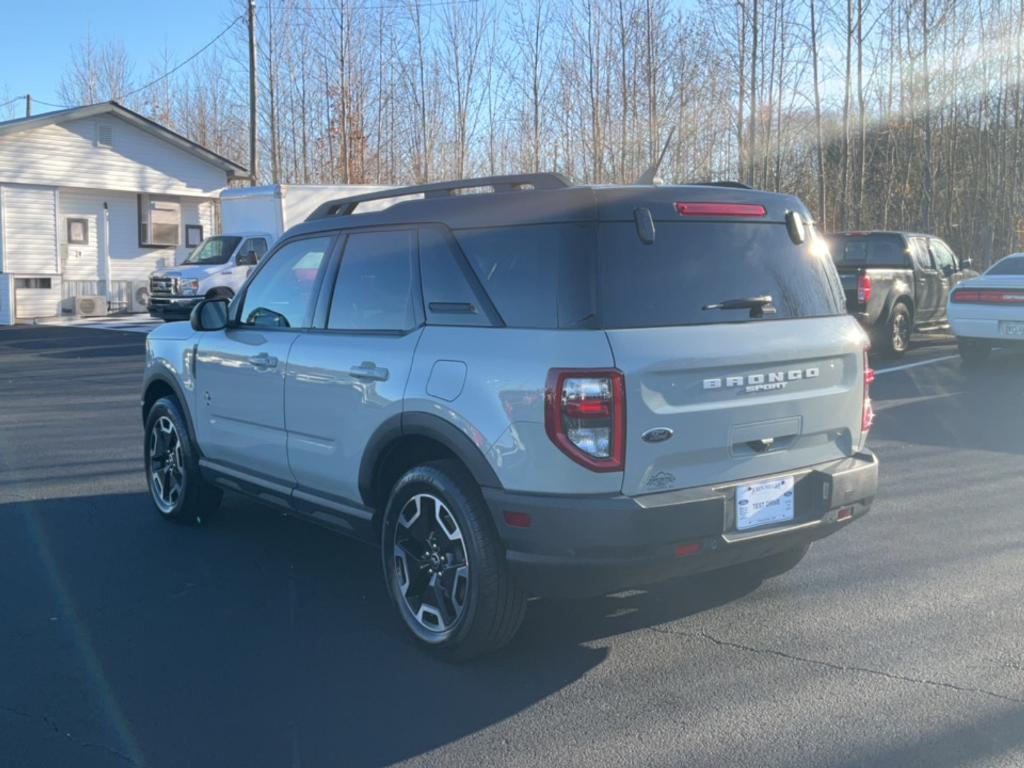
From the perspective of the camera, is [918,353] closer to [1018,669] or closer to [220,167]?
[1018,669]

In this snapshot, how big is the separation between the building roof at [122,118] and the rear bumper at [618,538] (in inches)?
928

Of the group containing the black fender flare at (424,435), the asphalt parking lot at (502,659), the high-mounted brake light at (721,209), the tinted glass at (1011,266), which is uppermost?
the tinted glass at (1011,266)

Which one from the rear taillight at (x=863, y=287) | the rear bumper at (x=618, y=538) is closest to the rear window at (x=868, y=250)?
the rear taillight at (x=863, y=287)

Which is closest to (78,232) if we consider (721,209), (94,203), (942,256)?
(94,203)

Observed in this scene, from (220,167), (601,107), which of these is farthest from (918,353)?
(220,167)

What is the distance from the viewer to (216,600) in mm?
5113

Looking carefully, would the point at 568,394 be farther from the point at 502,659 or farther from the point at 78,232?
the point at 78,232

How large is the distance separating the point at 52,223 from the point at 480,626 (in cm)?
2407

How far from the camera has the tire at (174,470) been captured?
249 inches

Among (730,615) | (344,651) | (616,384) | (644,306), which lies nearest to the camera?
(616,384)

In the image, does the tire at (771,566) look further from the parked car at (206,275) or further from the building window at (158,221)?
the building window at (158,221)

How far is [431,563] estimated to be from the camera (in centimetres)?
443

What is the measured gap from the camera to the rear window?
603 inches

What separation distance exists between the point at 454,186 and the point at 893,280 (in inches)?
455
